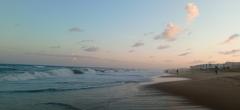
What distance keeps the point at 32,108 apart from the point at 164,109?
5635 mm

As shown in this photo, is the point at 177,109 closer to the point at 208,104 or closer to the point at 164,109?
the point at 164,109

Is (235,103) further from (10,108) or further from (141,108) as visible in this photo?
(10,108)

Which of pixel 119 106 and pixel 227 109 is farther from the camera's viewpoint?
pixel 119 106

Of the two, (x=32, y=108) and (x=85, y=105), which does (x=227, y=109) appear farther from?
(x=32, y=108)

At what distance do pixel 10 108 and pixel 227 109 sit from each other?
354 inches

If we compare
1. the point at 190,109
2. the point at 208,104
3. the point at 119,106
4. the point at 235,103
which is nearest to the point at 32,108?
the point at 119,106

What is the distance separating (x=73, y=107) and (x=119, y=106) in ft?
6.75

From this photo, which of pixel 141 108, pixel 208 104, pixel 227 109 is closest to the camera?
pixel 227 109

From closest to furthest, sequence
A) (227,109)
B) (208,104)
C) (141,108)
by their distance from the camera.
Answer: (227,109)
(141,108)
(208,104)

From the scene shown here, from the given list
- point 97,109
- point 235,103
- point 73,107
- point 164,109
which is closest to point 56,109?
point 73,107

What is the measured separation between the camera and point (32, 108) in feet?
39.2

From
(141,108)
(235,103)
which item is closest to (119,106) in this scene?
(141,108)

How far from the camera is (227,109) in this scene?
11109 millimetres

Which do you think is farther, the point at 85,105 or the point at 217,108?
the point at 85,105
